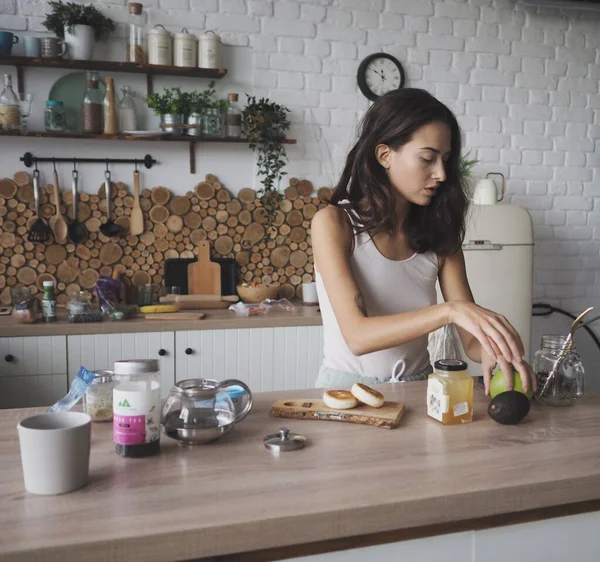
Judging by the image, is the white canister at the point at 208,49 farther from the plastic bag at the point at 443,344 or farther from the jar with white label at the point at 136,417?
the jar with white label at the point at 136,417

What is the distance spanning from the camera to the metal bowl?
1.21 meters

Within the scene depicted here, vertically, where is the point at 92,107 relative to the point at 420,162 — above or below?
above

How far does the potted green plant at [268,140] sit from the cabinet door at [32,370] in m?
1.40

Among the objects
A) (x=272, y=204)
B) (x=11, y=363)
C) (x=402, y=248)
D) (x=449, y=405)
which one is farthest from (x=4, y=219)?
(x=449, y=405)

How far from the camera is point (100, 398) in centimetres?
138

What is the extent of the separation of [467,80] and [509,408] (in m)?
3.05

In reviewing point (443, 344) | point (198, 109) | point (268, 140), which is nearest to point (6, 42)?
point (198, 109)

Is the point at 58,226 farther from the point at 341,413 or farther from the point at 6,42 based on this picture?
the point at 341,413

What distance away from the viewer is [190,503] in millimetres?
976

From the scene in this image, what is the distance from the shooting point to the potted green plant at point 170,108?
11.0 feet

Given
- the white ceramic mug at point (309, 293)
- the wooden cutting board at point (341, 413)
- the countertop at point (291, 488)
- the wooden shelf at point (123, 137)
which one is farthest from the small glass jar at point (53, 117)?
the wooden cutting board at point (341, 413)

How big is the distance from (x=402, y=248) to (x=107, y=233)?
2.09 meters

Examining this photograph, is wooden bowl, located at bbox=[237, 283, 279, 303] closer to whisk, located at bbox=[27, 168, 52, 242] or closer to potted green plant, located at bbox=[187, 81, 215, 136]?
potted green plant, located at bbox=[187, 81, 215, 136]

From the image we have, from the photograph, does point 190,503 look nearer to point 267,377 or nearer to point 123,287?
point 267,377
